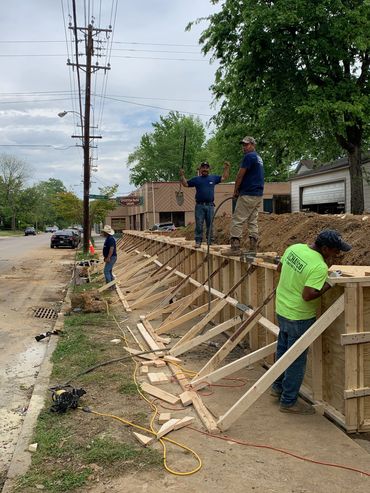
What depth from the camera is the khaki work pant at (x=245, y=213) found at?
739 cm

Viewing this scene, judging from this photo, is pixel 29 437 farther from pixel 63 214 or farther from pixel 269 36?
pixel 63 214

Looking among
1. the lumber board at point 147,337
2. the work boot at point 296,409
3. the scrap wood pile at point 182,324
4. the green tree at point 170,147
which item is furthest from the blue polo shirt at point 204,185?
the green tree at point 170,147

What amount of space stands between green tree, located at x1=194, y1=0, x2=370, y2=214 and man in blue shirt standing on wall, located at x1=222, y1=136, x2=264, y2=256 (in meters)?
8.80

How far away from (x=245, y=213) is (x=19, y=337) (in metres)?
4.75

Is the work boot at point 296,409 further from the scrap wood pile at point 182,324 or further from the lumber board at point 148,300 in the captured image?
the lumber board at point 148,300

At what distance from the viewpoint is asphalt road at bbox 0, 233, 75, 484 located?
16.9 feet

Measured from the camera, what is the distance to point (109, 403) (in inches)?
209

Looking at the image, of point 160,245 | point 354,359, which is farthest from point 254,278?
point 160,245

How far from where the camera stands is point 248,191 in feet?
24.0

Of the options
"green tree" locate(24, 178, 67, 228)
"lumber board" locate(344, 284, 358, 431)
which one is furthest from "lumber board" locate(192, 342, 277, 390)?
"green tree" locate(24, 178, 67, 228)

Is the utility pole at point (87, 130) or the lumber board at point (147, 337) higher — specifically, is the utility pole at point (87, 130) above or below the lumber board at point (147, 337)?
above

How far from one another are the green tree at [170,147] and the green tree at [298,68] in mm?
61170

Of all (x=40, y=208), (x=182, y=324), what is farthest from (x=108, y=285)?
(x=40, y=208)

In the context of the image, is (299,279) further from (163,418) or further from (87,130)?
(87,130)
